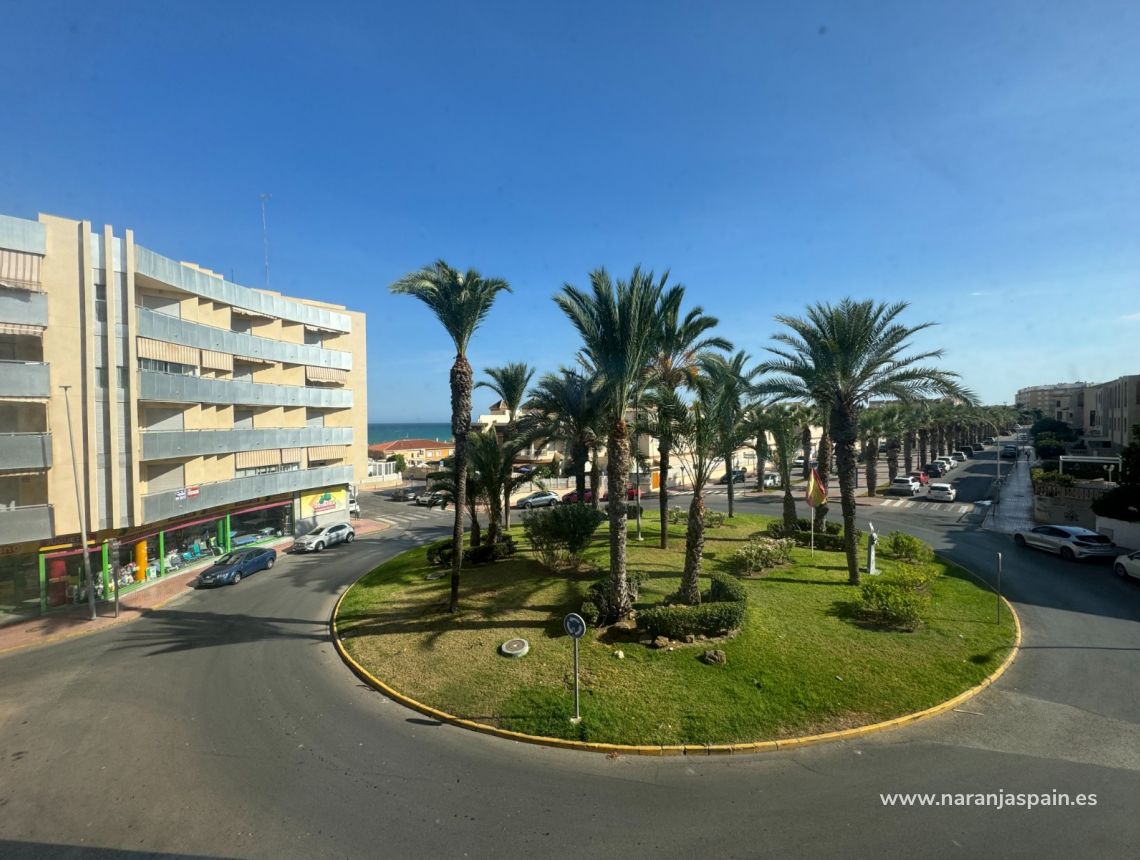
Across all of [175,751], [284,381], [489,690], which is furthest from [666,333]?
[284,381]

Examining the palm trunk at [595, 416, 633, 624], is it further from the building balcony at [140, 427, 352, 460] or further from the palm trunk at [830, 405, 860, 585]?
the building balcony at [140, 427, 352, 460]

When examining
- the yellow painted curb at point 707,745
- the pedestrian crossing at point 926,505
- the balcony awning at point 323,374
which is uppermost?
the balcony awning at point 323,374

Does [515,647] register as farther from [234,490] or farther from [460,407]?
[234,490]

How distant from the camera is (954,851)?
6129 mm

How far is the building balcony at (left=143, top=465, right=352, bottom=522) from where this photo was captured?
21969 mm

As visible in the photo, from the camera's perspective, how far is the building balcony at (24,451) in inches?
672

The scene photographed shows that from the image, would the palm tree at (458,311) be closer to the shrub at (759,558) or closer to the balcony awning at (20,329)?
the shrub at (759,558)

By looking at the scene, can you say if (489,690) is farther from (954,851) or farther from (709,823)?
(954,851)

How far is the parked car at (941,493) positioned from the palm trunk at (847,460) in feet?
91.0

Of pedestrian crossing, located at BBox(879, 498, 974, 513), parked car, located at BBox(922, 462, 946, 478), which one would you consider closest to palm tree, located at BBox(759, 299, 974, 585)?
pedestrian crossing, located at BBox(879, 498, 974, 513)

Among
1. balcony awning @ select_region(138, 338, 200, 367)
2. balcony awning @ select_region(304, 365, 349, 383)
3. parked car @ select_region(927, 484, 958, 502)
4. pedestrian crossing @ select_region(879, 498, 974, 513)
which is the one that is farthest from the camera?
parked car @ select_region(927, 484, 958, 502)

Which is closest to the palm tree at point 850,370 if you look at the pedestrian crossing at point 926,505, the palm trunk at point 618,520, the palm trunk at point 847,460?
the palm trunk at point 847,460

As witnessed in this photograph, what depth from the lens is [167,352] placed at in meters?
22.9

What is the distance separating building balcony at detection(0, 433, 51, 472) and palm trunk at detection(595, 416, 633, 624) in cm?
1976
